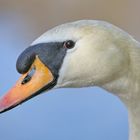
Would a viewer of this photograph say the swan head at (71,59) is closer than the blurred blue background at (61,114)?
Yes

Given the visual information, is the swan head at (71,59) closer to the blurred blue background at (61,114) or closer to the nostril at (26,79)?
the nostril at (26,79)

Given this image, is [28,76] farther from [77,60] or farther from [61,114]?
[61,114]

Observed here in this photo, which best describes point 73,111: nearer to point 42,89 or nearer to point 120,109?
point 120,109

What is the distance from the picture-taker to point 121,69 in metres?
0.92

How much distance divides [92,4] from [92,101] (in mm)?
1297

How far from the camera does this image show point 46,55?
91 centimetres

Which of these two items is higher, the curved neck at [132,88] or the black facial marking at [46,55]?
the black facial marking at [46,55]

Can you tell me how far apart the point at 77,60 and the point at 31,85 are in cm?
9

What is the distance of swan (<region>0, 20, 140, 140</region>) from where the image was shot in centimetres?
90

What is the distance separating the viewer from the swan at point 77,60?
898mm

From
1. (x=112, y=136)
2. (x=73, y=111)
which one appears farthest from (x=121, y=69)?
(x=73, y=111)

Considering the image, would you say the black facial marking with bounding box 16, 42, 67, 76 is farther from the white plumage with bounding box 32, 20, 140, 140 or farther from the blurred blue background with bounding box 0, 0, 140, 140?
the blurred blue background with bounding box 0, 0, 140, 140

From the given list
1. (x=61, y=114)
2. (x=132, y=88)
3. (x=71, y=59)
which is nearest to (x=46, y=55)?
(x=71, y=59)

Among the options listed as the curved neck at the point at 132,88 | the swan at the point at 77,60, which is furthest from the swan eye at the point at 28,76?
the curved neck at the point at 132,88
